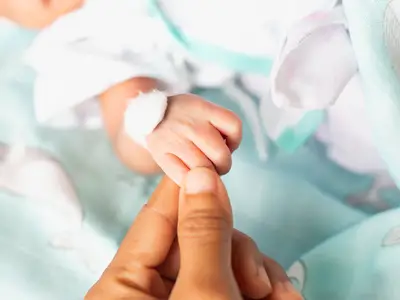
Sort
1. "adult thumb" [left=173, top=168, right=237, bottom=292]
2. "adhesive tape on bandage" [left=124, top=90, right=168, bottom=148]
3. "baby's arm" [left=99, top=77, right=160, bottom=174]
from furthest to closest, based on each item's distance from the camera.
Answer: "baby's arm" [left=99, top=77, right=160, bottom=174] → "adhesive tape on bandage" [left=124, top=90, right=168, bottom=148] → "adult thumb" [left=173, top=168, right=237, bottom=292]

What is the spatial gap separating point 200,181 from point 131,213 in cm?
19

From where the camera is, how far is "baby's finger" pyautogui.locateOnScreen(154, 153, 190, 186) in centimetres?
44

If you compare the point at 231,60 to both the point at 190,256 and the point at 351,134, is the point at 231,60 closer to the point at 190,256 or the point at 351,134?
the point at 351,134

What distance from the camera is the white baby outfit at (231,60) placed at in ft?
1.92

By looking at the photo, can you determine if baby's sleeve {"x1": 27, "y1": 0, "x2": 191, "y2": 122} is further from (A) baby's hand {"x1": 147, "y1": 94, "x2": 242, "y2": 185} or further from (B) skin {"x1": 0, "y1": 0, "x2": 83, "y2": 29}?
(A) baby's hand {"x1": 147, "y1": 94, "x2": 242, "y2": 185}

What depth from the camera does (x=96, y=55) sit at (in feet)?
2.02

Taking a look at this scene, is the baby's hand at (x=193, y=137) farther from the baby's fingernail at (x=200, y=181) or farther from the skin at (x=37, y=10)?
the skin at (x=37, y=10)

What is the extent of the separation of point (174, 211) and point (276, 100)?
200 millimetres

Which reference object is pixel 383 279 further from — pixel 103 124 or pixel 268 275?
pixel 103 124

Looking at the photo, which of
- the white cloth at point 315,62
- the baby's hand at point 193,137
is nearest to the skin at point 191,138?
the baby's hand at point 193,137

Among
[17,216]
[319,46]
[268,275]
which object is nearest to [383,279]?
[268,275]

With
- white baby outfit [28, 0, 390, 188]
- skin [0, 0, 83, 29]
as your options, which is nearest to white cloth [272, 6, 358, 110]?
white baby outfit [28, 0, 390, 188]

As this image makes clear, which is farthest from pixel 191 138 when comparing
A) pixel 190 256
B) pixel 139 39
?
pixel 139 39

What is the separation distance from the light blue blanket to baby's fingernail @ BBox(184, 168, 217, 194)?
16 centimetres
